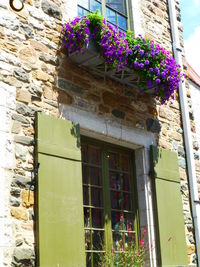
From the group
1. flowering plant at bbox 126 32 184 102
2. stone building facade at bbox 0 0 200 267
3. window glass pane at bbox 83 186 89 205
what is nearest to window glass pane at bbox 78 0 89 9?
stone building facade at bbox 0 0 200 267

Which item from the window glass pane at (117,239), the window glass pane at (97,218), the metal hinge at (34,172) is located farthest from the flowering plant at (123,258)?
the metal hinge at (34,172)

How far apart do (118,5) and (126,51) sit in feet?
4.62

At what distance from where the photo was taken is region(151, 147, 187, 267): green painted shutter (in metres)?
5.81

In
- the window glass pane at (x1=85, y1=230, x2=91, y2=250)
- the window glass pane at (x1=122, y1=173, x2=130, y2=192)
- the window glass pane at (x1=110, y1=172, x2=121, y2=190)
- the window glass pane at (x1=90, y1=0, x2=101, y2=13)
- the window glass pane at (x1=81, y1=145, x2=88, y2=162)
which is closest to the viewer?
the window glass pane at (x1=85, y1=230, x2=91, y2=250)

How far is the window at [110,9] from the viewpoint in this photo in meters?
6.10

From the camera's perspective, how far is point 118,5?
264 inches

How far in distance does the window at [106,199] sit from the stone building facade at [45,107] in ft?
0.69

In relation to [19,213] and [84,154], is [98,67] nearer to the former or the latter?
[84,154]

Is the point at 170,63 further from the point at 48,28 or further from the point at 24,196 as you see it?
the point at 24,196

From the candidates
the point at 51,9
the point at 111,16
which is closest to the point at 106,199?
the point at 51,9

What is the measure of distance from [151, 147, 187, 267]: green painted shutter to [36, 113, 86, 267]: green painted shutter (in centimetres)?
138

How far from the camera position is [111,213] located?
221 inches

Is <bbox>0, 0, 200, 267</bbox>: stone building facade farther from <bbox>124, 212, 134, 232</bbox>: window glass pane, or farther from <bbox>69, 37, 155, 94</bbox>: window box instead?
<bbox>124, 212, 134, 232</bbox>: window glass pane

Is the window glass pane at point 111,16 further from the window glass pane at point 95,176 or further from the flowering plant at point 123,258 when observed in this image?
the flowering plant at point 123,258
